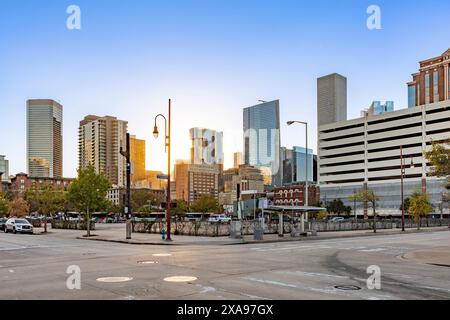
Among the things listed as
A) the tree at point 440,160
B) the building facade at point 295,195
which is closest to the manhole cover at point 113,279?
the tree at point 440,160

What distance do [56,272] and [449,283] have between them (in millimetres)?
11974

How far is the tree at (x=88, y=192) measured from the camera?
1689 inches

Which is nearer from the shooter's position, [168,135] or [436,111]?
[168,135]

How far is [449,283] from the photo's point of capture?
13.0 meters

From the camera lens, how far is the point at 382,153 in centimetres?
15412

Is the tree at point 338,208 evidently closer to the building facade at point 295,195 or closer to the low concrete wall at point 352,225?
the building facade at point 295,195

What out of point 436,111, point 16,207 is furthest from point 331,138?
point 16,207

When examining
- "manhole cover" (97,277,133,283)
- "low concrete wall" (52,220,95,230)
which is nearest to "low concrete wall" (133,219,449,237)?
"low concrete wall" (52,220,95,230)

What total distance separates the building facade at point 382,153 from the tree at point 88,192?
115 meters

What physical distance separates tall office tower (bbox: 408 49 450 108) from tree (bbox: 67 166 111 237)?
152m

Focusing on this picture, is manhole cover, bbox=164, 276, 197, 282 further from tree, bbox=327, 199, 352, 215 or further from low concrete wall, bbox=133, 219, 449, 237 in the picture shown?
tree, bbox=327, 199, 352, 215
